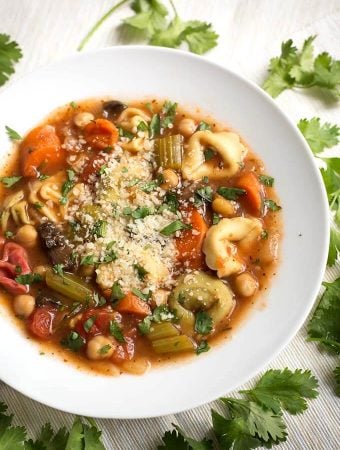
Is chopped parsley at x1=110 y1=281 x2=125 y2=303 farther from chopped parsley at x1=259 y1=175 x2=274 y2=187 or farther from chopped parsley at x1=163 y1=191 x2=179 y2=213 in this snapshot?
chopped parsley at x1=259 y1=175 x2=274 y2=187

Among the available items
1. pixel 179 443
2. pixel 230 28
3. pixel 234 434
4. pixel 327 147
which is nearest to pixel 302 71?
pixel 327 147

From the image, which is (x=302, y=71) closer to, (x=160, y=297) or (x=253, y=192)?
(x=253, y=192)

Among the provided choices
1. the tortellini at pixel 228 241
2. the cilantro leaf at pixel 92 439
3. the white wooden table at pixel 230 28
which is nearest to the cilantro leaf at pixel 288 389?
the tortellini at pixel 228 241

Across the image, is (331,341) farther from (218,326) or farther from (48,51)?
(48,51)

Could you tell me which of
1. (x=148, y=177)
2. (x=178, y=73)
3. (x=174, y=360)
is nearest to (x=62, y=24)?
(x=178, y=73)

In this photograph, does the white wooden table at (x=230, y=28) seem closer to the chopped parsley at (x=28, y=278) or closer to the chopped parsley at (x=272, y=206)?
the chopped parsley at (x=272, y=206)

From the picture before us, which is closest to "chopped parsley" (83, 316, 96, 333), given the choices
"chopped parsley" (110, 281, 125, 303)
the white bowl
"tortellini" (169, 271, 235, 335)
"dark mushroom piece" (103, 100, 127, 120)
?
"chopped parsley" (110, 281, 125, 303)
